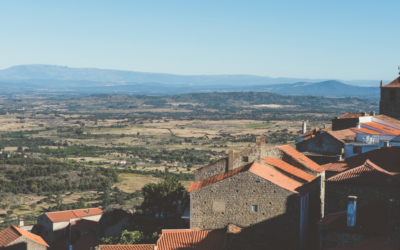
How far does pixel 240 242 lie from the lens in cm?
2520

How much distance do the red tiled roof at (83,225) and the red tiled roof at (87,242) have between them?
4.49 feet

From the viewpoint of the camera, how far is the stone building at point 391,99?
47656 millimetres

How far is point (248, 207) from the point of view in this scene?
26578mm

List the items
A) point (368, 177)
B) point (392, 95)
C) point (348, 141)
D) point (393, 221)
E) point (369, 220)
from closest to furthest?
point (393, 221), point (369, 220), point (368, 177), point (348, 141), point (392, 95)

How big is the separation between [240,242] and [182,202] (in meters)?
12.1

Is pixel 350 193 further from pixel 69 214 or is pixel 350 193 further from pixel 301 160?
pixel 69 214

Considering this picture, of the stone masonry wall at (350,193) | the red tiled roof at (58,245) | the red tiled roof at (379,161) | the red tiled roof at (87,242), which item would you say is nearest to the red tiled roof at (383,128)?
the red tiled roof at (379,161)

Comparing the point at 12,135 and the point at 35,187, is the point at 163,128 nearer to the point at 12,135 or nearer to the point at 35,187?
the point at 12,135

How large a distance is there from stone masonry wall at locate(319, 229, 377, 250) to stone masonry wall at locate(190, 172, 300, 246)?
4642mm

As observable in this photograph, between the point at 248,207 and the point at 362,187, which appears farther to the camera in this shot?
the point at 248,207

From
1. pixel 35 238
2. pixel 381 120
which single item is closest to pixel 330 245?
pixel 35 238

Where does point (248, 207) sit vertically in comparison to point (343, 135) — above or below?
below

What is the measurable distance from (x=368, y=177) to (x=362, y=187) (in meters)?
0.63

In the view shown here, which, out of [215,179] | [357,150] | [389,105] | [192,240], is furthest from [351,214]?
[389,105]
